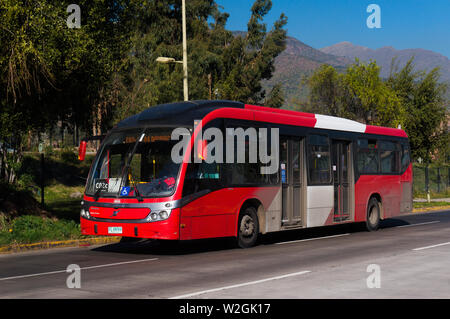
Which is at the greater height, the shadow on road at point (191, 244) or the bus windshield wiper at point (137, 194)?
the bus windshield wiper at point (137, 194)

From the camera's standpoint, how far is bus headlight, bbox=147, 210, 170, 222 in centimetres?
1304

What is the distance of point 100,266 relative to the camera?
12.0 m

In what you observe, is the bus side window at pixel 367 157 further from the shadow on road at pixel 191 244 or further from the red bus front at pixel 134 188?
the red bus front at pixel 134 188

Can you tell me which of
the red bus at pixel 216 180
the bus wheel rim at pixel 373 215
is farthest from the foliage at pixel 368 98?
the red bus at pixel 216 180

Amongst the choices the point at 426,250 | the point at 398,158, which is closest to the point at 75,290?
the point at 426,250

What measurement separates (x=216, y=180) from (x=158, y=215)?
1648 millimetres

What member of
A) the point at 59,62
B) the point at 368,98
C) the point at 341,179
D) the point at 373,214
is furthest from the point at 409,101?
the point at 59,62

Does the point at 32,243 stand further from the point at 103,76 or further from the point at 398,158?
the point at 398,158

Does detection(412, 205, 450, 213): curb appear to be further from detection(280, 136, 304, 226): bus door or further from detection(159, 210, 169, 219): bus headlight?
detection(159, 210, 169, 219): bus headlight

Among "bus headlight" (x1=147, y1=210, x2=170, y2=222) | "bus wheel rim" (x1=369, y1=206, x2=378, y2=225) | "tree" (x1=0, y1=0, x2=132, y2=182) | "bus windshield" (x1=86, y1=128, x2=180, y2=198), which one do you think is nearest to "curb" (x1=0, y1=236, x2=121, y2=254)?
"bus windshield" (x1=86, y1=128, x2=180, y2=198)

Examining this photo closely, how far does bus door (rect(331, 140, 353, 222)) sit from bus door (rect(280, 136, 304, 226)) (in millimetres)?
1917

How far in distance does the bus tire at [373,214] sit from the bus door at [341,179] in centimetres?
142

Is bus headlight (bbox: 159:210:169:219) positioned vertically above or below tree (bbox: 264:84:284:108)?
below

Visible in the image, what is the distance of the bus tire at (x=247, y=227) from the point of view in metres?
15.0
